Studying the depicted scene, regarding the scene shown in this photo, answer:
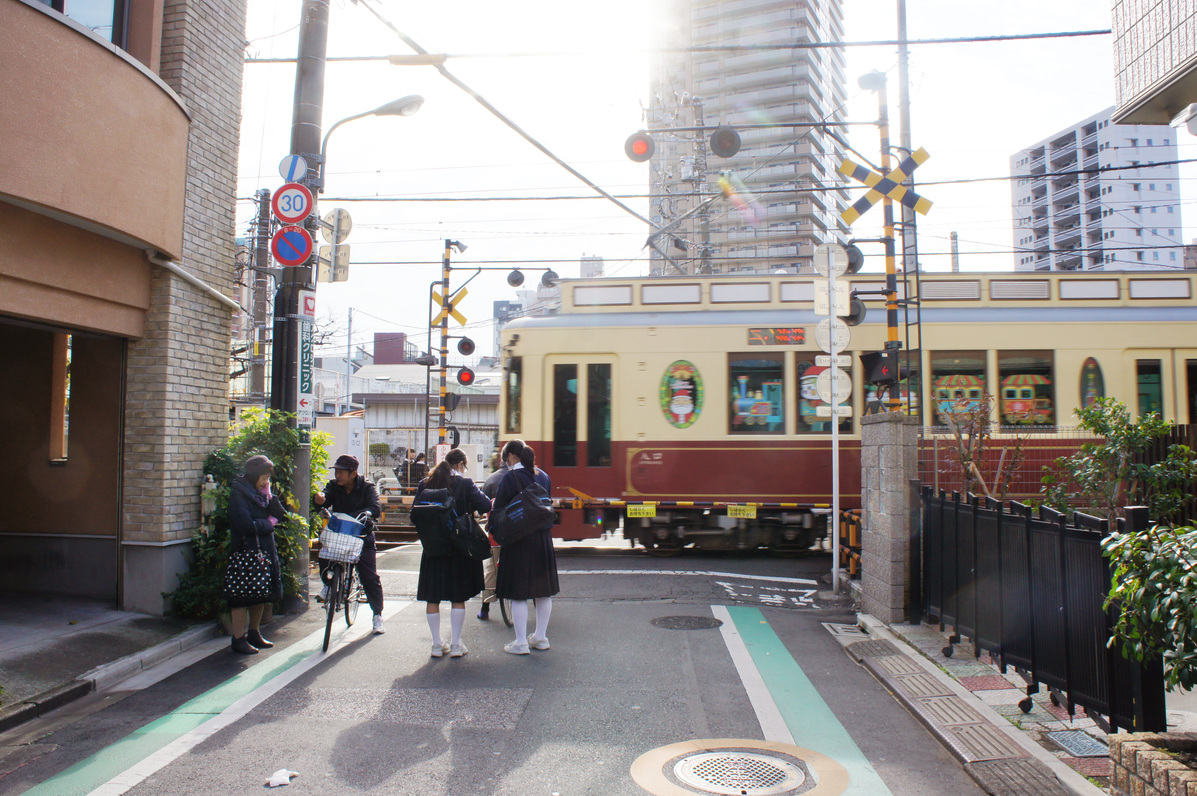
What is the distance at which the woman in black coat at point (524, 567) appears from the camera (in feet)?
20.9

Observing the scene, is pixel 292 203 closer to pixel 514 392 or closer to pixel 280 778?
pixel 514 392

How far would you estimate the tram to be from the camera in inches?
446

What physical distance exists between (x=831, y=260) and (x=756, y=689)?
5548 mm

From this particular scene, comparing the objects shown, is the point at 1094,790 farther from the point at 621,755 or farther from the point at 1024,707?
the point at 621,755

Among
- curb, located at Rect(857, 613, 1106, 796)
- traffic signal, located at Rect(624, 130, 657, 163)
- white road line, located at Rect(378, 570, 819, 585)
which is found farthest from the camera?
traffic signal, located at Rect(624, 130, 657, 163)

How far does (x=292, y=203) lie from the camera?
8.02 metres

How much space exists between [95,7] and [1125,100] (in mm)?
8748

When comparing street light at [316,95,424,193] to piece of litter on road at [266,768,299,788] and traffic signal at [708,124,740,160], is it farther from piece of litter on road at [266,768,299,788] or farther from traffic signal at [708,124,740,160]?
piece of litter on road at [266,768,299,788]

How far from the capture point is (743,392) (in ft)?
38.0

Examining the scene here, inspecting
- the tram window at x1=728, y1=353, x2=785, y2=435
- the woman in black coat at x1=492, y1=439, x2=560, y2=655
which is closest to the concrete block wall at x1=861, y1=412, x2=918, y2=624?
the woman in black coat at x1=492, y1=439, x2=560, y2=655

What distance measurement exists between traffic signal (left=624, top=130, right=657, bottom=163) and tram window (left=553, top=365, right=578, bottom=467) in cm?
316

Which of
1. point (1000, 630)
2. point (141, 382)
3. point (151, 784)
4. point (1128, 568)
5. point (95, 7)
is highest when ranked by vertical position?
point (95, 7)

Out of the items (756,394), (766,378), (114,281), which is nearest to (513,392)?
(756,394)

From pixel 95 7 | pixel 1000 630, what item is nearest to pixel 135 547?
pixel 95 7
